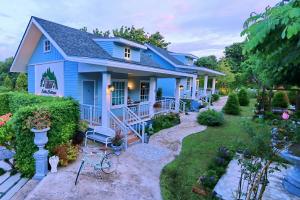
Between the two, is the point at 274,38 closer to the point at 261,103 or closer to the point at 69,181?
the point at 69,181

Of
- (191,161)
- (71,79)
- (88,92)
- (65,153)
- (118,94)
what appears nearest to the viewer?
(65,153)

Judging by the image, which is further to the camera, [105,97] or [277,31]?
[105,97]

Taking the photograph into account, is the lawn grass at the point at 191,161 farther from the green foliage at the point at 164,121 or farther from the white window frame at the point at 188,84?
the white window frame at the point at 188,84

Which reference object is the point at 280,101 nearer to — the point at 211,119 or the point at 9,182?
the point at 211,119

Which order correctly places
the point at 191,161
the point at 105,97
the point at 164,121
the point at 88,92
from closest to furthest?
the point at 191,161, the point at 105,97, the point at 88,92, the point at 164,121

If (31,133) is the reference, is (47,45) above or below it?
above

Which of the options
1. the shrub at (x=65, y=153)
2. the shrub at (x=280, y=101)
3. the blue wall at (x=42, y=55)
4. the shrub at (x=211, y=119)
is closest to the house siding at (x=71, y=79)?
the blue wall at (x=42, y=55)

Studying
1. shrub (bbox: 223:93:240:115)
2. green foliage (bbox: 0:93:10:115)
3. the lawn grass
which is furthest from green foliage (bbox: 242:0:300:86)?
green foliage (bbox: 0:93:10:115)

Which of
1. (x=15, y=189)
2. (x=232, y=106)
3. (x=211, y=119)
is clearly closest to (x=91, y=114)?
(x=15, y=189)
